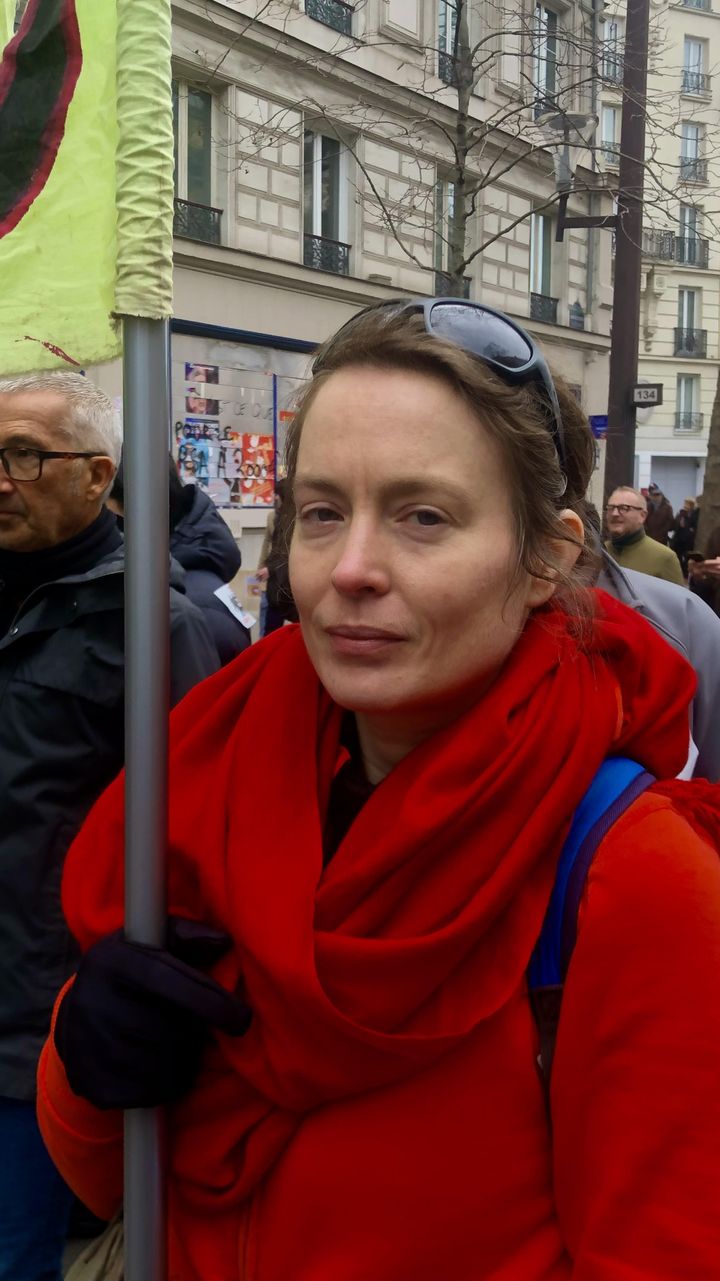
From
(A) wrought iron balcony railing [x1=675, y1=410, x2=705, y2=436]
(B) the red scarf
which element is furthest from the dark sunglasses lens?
(A) wrought iron balcony railing [x1=675, y1=410, x2=705, y2=436]

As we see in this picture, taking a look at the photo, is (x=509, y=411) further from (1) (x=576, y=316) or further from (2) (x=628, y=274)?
(1) (x=576, y=316)

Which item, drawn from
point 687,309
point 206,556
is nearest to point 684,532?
point 206,556

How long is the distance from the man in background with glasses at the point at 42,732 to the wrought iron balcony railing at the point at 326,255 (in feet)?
39.4

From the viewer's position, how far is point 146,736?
50.6 inches

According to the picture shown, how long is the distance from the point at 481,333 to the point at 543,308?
17118 mm

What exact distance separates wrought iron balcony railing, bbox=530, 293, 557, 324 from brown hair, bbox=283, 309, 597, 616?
16526mm

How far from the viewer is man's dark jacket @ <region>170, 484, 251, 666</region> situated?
3.57m

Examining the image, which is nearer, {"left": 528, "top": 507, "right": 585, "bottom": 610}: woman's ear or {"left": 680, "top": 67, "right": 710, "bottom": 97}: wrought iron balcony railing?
{"left": 528, "top": 507, "right": 585, "bottom": 610}: woman's ear

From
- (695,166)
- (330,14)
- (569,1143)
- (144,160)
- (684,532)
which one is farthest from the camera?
(684,532)

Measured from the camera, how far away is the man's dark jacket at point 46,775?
7.12 ft

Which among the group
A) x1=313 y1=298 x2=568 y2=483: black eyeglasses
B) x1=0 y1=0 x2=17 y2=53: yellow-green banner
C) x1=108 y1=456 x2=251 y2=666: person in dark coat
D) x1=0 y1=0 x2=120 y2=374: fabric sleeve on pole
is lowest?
x1=108 y1=456 x2=251 y2=666: person in dark coat

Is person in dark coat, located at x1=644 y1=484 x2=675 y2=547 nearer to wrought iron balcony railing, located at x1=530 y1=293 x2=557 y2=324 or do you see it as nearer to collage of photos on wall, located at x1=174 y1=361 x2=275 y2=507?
wrought iron balcony railing, located at x1=530 y1=293 x2=557 y2=324

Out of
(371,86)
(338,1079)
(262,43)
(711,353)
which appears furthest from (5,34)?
(711,353)

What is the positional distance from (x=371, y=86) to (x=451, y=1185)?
13.9 metres
